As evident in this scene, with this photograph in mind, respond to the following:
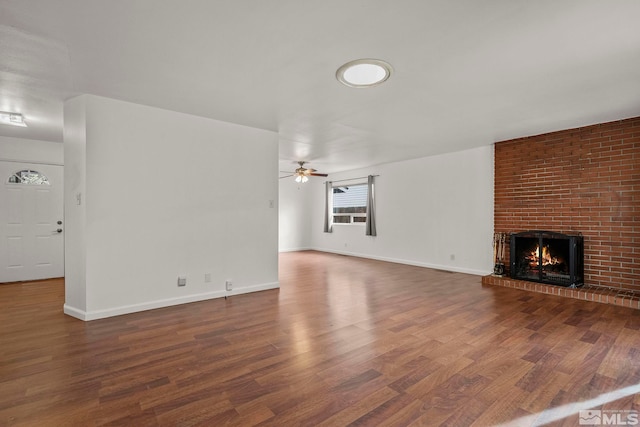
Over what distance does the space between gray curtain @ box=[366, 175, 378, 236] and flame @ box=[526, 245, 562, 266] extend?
3.65 metres

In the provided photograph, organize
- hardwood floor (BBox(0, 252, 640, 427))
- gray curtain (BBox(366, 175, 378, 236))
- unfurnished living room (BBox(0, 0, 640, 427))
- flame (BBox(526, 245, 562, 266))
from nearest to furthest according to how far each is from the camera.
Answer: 1. hardwood floor (BBox(0, 252, 640, 427))
2. unfurnished living room (BBox(0, 0, 640, 427))
3. flame (BBox(526, 245, 562, 266))
4. gray curtain (BBox(366, 175, 378, 236))

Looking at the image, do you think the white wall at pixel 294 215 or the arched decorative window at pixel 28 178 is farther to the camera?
the white wall at pixel 294 215

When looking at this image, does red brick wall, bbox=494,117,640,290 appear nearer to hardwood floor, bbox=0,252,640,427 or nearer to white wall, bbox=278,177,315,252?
hardwood floor, bbox=0,252,640,427

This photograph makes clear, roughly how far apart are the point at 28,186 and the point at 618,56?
8.20m

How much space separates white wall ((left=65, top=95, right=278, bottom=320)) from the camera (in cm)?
336

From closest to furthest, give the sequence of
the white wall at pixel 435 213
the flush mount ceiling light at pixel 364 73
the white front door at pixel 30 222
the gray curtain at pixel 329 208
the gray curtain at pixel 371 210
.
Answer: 1. the flush mount ceiling light at pixel 364 73
2. the white front door at pixel 30 222
3. the white wall at pixel 435 213
4. the gray curtain at pixel 371 210
5. the gray curtain at pixel 329 208

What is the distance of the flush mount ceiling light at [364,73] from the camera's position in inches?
101

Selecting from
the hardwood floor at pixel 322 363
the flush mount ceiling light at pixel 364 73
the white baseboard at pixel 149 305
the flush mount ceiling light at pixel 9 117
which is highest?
the flush mount ceiling light at pixel 364 73

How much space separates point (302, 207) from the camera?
10023 millimetres

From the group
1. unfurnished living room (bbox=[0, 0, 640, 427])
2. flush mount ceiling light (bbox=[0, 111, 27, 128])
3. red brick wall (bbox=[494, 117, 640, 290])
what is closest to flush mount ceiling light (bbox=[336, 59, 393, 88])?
unfurnished living room (bbox=[0, 0, 640, 427])

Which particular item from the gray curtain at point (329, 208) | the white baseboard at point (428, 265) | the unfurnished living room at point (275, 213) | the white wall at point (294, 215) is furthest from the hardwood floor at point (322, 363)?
the white wall at point (294, 215)

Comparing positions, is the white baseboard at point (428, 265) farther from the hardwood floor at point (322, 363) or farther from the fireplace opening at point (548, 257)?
the hardwood floor at point (322, 363)

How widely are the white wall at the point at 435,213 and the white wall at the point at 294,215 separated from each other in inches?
77.2

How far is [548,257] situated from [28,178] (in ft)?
29.3
